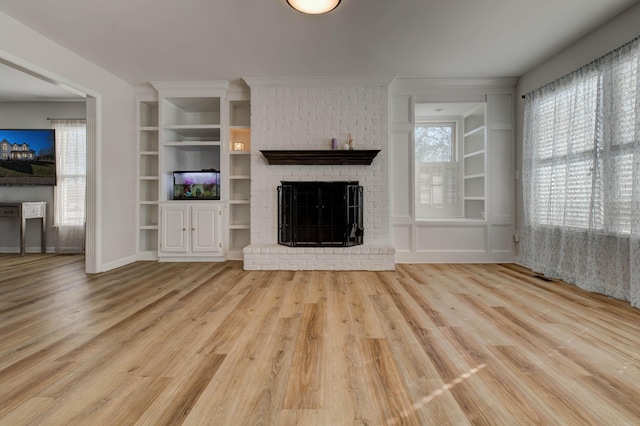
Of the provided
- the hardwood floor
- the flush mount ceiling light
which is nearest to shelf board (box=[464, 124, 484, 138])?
the hardwood floor

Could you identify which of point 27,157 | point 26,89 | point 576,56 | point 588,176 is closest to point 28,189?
point 27,157

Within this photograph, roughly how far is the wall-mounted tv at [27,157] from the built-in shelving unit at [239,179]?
316 cm

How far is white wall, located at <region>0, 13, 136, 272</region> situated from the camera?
3.14 m

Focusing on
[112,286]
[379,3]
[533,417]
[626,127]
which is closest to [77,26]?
[112,286]

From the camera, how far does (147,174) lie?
4973 millimetres

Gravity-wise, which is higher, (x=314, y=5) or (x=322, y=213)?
(x=314, y=5)

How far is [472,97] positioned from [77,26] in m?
4.79

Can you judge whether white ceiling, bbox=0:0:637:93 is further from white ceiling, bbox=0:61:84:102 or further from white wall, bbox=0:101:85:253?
white wall, bbox=0:101:85:253

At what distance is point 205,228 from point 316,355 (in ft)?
10.9

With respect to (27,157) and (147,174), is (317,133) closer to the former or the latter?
(147,174)

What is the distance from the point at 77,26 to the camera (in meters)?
3.06

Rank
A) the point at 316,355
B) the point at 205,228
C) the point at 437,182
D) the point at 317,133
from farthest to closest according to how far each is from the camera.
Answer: the point at 437,182 < the point at 205,228 < the point at 317,133 < the point at 316,355

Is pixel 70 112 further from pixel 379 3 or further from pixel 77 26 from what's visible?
pixel 379 3

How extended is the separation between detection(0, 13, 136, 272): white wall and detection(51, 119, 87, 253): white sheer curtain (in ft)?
4.66
